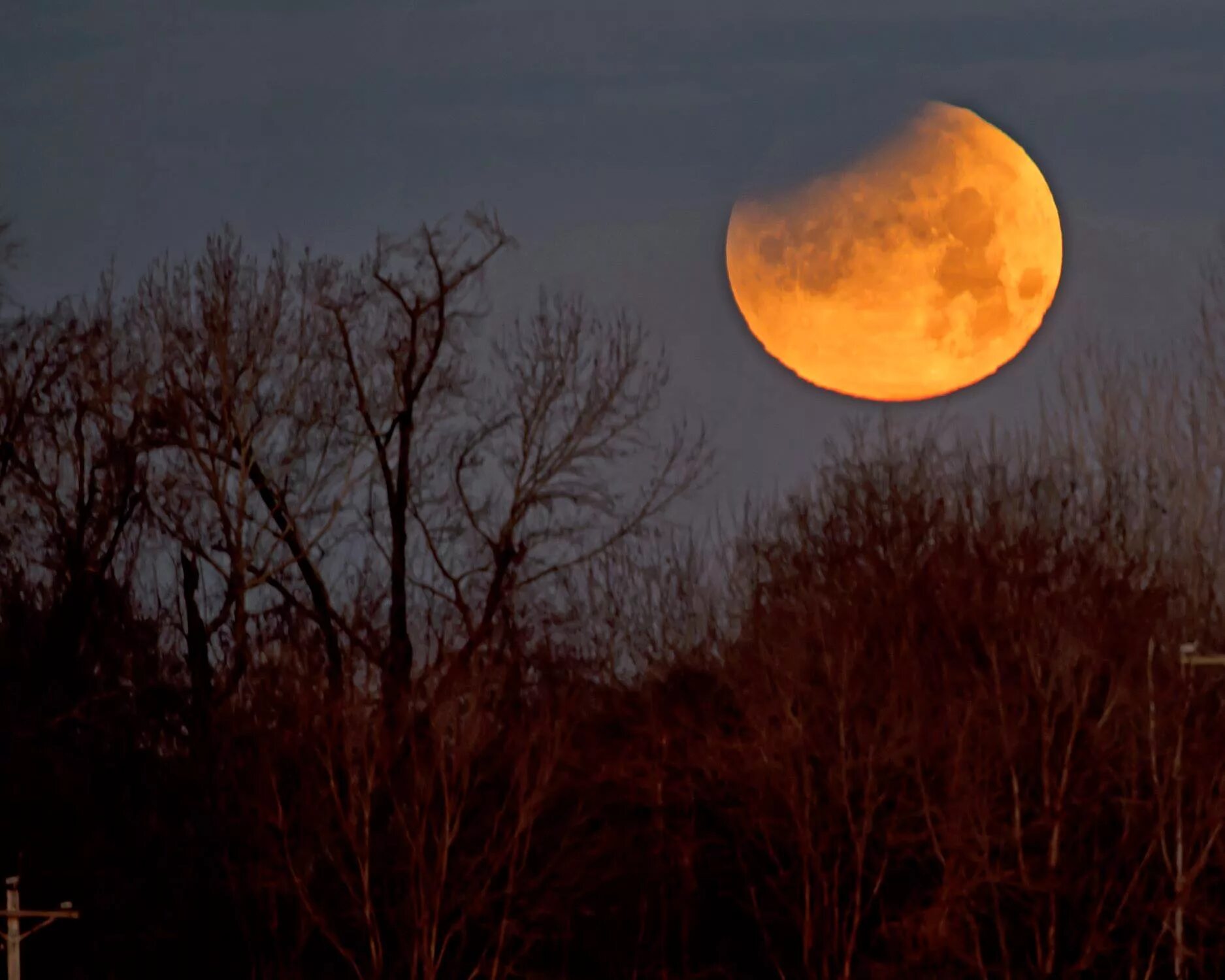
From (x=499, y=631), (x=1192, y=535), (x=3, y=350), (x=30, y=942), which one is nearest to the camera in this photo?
(x=30, y=942)

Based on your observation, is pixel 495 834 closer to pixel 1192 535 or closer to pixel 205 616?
pixel 205 616

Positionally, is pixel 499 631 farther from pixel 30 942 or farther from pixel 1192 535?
pixel 1192 535

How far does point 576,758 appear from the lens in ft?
122

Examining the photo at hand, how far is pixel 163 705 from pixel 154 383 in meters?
5.94

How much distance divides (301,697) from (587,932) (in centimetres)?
651

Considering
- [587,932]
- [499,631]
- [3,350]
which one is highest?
[3,350]

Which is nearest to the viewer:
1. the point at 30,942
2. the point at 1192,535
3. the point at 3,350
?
the point at 30,942

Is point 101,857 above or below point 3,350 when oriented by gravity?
below

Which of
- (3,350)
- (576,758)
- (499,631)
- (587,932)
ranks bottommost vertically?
(587,932)

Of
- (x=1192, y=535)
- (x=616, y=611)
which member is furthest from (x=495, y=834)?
(x=1192, y=535)

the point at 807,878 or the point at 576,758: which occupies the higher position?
Answer: the point at 576,758

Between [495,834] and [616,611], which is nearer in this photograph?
[495,834]

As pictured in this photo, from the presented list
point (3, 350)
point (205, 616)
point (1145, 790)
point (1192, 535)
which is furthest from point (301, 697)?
point (1192, 535)

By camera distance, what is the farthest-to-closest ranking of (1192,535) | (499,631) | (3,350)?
(1192,535) < (499,631) < (3,350)
